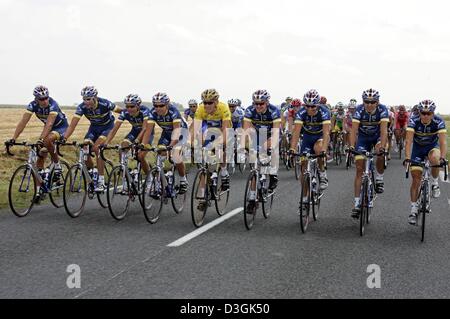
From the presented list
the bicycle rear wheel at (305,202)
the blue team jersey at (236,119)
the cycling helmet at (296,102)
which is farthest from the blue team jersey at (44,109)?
the cycling helmet at (296,102)

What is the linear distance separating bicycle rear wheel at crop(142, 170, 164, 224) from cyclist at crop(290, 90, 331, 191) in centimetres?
233

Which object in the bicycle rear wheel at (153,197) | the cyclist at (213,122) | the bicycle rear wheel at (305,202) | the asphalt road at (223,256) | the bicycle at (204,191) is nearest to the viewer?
the asphalt road at (223,256)

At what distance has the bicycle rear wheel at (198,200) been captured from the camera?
28.1ft

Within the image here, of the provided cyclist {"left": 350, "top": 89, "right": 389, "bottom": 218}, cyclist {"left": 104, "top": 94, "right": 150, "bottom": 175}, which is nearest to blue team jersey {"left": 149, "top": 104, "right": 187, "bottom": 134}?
cyclist {"left": 104, "top": 94, "right": 150, "bottom": 175}

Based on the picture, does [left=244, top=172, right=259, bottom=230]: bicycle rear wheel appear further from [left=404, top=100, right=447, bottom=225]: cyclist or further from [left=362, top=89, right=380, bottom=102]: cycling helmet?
[left=404, top=100, right=447, bottom=225]: cyclist

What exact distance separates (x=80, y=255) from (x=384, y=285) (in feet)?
11.8

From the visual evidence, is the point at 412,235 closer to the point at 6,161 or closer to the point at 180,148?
the point at 180,148

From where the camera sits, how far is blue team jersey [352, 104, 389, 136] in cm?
921

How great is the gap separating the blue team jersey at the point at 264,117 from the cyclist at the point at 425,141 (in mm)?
2283

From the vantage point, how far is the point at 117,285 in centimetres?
552

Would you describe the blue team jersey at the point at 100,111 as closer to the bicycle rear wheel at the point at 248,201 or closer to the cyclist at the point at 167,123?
the cyclist at the point at 167,123

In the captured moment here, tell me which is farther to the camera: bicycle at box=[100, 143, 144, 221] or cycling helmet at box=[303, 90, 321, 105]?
bicycle at box=[100, 143, 144, 221]
